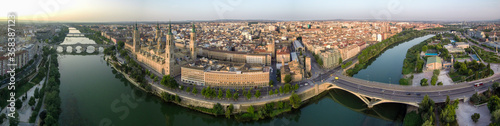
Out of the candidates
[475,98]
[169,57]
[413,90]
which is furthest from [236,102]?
[475,98]

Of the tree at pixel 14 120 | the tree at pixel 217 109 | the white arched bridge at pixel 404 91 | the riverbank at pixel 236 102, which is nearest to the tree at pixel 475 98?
the white arched bridge at pixel 404 91

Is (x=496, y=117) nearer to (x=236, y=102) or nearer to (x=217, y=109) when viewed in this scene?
(x=236, y=102)

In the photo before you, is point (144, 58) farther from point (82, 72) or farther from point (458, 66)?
point (458, 66)

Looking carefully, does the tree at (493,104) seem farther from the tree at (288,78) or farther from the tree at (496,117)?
the tree at (288,78)

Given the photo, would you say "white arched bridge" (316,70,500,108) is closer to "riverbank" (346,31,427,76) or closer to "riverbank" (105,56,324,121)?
"riverbank" (105,56,324,121)

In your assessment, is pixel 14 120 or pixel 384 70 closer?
pixel 14 120

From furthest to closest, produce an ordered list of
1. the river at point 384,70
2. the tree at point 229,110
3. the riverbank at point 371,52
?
the riverbank at point 371,52 → the river at point 384,70 → the tree at point 229,110
